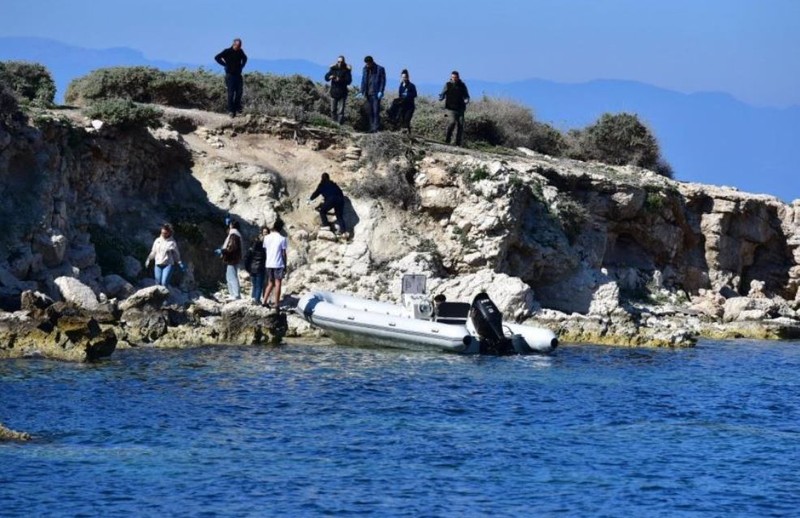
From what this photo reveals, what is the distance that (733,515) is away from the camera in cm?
1473

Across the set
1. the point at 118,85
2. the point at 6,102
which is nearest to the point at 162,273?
the point at 6,102

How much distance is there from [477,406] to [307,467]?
492cm

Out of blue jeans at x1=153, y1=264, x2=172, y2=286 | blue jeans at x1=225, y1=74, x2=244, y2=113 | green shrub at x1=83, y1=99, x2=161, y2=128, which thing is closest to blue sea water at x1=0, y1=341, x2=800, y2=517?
blue jeans at x1=153, y1=264, x2=172, y2=286

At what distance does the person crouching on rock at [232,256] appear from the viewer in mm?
27625

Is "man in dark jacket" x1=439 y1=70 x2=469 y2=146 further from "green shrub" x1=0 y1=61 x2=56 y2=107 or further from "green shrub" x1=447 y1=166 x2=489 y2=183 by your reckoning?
"green shrub" x1=0 y1=61 x2=56 y2=107

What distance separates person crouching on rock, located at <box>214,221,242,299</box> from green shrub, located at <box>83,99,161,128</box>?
3228 millimetres

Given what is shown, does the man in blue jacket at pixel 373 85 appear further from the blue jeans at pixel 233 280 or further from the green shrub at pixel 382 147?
the blue jeans at pixel 233 280

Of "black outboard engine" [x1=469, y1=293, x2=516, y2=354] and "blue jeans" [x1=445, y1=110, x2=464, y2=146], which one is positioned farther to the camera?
"blue jeans" [x1=445, y1=110, x2=464, y2=146]

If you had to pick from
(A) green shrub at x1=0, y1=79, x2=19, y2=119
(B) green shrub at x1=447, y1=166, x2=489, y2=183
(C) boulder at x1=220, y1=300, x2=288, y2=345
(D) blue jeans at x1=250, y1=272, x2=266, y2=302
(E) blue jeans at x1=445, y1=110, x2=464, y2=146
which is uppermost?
(E) blue jeans at x1=445, y1=110, x2=464, y2=146

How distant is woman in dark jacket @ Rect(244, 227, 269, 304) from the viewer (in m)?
27.6

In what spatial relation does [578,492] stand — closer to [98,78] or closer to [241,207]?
[241,207]

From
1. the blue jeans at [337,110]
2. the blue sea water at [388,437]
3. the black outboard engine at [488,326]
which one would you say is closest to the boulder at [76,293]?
the blue sea water at [388,437]

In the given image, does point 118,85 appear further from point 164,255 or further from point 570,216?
point 570,216

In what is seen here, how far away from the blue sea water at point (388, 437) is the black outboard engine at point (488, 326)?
2.73ft
